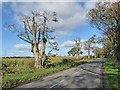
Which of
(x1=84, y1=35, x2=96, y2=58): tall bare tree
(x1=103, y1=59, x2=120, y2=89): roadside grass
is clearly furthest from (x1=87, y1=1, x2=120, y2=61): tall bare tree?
(x1=84, y1=35, x2=96, y2=58): tall bare tree

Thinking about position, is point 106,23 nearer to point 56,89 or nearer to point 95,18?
point 95,18

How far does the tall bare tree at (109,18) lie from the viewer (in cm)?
3693

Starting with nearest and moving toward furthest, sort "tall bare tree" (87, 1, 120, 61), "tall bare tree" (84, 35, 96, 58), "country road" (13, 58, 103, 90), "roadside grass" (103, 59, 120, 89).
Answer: "roadside grass" (103, 59, 120, 89), "country road" (13, 58, 103, 90), "tall bare tree" (87, 1, 120, 61), "tall bare tree" (84, 35, 96, 58)

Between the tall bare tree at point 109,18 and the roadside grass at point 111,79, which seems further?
the tall bare tree at point 109,18

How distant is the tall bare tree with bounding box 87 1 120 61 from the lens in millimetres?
36934

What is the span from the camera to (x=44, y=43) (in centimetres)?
4566

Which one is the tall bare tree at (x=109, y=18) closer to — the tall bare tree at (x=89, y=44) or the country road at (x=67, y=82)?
the country road at (x=67, y=82)

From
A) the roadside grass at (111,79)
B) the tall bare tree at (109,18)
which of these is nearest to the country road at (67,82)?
the roadside grass at (111,79)

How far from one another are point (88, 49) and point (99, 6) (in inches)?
3628

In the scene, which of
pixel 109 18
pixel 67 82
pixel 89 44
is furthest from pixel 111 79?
pixel 89 44

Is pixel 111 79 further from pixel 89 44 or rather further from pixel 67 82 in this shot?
pixel 89 44

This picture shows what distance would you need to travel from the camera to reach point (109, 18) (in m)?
39.3

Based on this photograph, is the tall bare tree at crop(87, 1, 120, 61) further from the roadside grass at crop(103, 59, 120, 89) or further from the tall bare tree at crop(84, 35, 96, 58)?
the tall bare tree at crop(84, 35, 96, 58)

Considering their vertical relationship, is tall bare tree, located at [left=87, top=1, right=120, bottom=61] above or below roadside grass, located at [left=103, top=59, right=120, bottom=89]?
above
